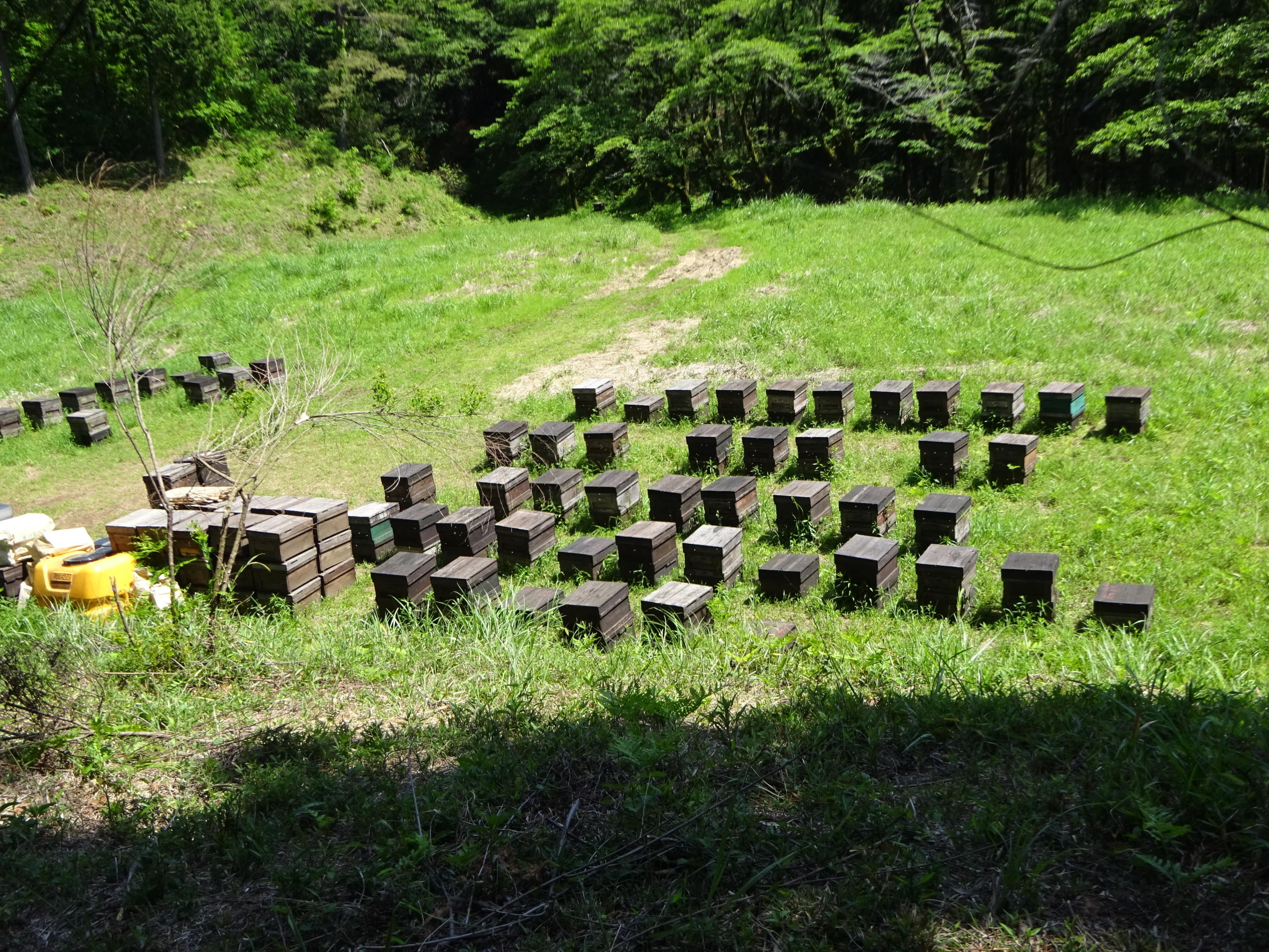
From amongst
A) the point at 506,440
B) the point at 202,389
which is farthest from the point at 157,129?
the point at 506,440

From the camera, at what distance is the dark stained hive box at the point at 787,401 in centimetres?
943

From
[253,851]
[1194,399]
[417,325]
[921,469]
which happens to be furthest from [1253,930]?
[417,325]

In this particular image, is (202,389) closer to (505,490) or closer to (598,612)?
(505,490)

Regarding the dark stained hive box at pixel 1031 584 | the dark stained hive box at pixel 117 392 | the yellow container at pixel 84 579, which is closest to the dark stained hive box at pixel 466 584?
the yellow container at pixel 84 579

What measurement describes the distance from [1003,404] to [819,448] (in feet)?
6.13

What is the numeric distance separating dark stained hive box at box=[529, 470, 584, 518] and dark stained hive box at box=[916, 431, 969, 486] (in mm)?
3151

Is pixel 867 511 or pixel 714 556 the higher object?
pixel 867 511

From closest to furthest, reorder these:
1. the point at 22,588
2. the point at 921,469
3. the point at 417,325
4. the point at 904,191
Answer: the point at 22,588, the point at 921,469, the point at 417,325, the point at 904,191

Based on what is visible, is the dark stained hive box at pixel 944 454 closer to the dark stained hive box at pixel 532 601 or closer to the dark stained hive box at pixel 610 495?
the dark stained hive box at pixel 610 495

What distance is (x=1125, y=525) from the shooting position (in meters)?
6.74

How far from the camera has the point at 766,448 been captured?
28.1 feet

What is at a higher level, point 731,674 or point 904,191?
point 904,191

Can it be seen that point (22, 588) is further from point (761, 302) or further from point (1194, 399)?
point (1194, 399)

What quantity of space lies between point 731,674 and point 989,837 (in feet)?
6.13
